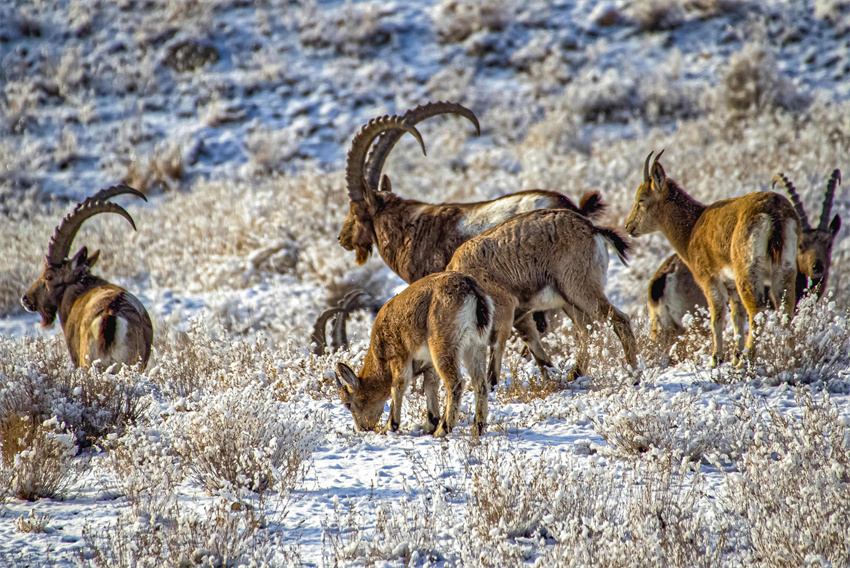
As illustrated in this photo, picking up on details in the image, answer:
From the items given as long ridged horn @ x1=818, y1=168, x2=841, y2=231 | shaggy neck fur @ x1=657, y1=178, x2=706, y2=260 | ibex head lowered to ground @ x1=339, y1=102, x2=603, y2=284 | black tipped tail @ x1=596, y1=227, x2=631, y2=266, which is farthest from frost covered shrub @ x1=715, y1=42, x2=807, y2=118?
black tipped tail @ x1=596, y1=227, x2=631, y2=266

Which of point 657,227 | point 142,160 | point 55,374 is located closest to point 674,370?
point 657,227

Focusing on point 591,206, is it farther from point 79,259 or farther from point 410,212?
point 79,259

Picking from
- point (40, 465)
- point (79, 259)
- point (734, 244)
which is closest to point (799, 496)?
point (734, 244)

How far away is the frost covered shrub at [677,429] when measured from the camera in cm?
431

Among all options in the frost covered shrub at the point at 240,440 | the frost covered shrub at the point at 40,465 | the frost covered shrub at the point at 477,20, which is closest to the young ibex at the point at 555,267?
the frost covered shrub at the point at 240,440

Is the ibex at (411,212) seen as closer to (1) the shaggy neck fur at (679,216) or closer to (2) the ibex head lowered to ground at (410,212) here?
(2) the ibex head lowered to ground at (410,212)

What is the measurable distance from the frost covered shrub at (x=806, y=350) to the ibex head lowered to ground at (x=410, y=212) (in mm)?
2175

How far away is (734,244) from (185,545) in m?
4.64

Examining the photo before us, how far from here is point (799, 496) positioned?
11.4 ft

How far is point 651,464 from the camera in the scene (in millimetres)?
3721

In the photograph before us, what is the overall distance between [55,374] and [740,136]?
48.0 feet

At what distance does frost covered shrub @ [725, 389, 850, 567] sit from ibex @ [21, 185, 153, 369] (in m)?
5.49

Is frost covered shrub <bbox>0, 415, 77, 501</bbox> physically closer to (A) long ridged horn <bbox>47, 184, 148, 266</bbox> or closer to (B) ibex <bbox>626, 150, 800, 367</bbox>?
(A) long ridged horn <bbox>47, 184, 148, 266</bbox>

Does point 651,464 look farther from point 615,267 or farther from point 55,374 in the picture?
point 615,267
